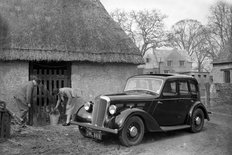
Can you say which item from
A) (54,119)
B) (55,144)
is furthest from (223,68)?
(55,144)

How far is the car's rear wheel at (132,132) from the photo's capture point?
6.05 m

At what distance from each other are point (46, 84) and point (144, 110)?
15.3 feet

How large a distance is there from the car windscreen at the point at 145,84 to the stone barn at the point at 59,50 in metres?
2.52

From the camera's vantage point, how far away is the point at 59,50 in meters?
9.60

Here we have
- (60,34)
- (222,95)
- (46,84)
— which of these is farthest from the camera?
(222,95)

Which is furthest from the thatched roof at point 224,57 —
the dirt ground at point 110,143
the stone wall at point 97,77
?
the dirt ground at point 110,143

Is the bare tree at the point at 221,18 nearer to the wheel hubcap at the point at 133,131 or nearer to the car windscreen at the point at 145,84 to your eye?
the car windscreen at the point at 145,84

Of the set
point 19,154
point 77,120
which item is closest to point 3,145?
point 19,154

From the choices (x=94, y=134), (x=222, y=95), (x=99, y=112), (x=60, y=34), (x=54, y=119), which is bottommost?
(x=54, y=119)

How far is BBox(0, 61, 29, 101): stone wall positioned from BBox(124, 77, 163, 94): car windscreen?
394cm

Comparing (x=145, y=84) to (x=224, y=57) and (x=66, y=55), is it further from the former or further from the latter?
(x=224, y=57)

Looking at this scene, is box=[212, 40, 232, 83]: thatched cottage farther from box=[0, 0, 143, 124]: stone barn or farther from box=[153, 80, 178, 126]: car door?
box=[153, 80, 178, 126]: car door

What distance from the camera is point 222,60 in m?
25.0

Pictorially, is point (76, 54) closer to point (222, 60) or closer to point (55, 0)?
point (55, 0)
